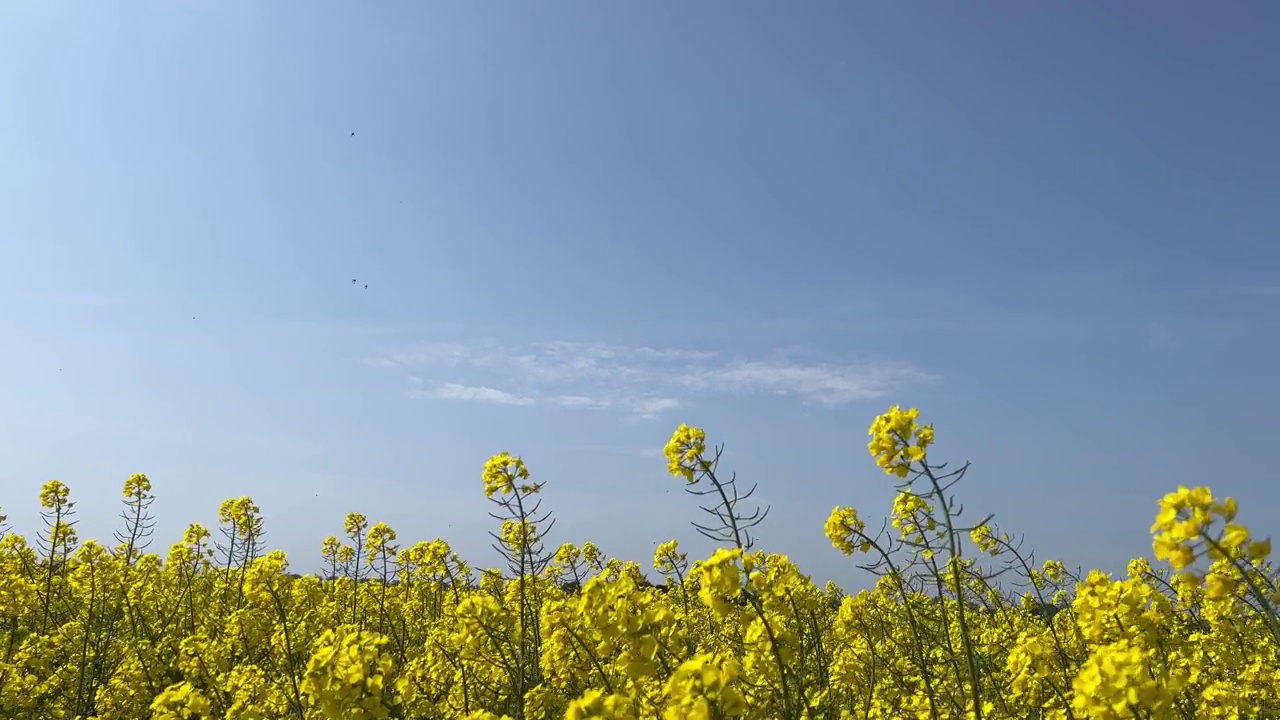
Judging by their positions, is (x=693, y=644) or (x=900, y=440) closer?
(x=900, y=440)

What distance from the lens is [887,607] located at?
6.83 meters

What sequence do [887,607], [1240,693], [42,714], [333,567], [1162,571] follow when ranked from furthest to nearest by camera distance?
[333,567], [1162,571], [887,607], [42,714], [1240,693]

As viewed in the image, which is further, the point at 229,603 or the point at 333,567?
the point at 333,567

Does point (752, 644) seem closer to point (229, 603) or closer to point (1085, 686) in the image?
point (1085, 686)

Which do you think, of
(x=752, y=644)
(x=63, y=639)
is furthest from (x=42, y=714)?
(x=752, y=644)

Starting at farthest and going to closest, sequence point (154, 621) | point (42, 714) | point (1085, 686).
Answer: point (154, 621) < point (42, 714) < point (1085, 686)

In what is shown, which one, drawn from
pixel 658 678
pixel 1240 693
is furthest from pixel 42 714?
pixel 1240 693

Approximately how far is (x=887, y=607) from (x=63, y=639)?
24.8ft

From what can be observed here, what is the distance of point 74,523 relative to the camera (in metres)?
8.09

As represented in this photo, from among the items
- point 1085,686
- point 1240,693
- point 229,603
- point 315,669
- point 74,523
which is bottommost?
point 1240,693

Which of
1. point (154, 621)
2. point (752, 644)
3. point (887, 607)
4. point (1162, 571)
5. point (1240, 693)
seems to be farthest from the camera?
point (154, 621)

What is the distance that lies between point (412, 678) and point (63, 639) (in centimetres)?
429

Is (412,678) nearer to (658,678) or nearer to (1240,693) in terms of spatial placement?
(658,678)

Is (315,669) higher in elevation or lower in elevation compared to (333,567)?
lower
